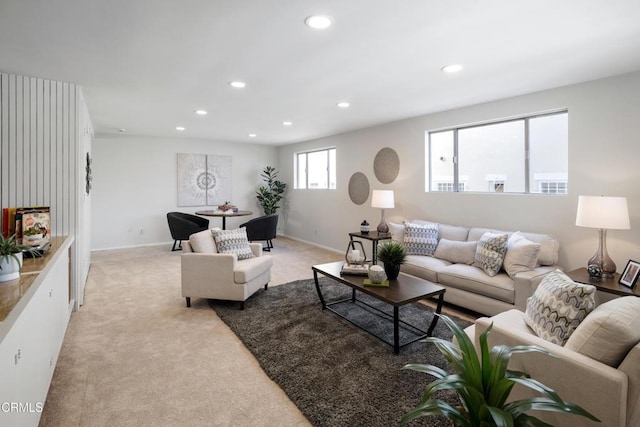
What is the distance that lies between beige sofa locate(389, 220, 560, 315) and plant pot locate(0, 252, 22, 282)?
11.2 ft

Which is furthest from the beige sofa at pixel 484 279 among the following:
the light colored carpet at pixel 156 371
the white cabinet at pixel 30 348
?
the white cabinet at pixel 30 348

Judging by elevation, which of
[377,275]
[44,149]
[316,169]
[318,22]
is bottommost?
[377,275]

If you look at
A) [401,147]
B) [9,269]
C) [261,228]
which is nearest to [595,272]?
[401,147]

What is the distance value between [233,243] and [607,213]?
3.58m

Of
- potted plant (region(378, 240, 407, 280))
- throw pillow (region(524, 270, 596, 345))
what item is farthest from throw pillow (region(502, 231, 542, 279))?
throw pillow (region(524, 270, 596, 345))

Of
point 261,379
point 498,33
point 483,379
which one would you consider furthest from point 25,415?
point 498,33

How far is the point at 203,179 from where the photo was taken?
299 inches

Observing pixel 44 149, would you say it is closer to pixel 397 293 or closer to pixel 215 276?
pixel 215 276

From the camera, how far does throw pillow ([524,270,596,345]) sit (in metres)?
1.68

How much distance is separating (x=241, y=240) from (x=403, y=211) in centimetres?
254

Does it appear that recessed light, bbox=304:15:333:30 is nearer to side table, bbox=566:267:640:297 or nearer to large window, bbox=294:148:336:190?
side table, bbox=566:267:640:297

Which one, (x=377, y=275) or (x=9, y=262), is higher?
(x=9, y=262)

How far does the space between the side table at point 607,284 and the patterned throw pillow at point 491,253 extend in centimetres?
59

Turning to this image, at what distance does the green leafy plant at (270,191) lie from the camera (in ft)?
26.0
